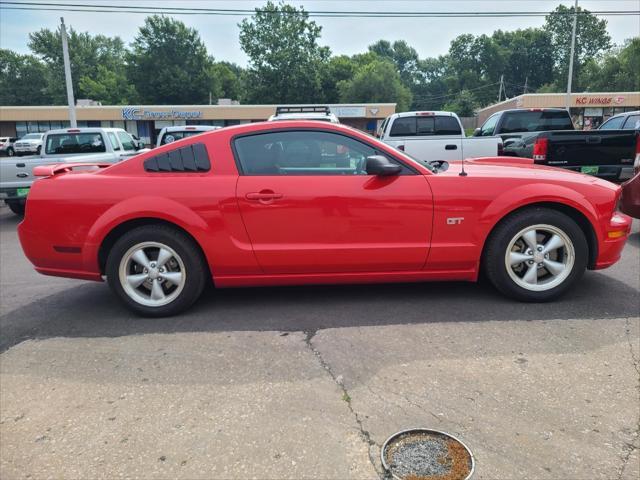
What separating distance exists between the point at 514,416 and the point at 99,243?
333 cm

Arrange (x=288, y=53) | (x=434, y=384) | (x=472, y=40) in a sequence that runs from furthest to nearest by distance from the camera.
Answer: (x=472, y=40) < (x=288, y=53) < (x=434, y=384)

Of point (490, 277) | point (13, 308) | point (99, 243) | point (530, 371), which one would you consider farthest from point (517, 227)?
point (13, 308)

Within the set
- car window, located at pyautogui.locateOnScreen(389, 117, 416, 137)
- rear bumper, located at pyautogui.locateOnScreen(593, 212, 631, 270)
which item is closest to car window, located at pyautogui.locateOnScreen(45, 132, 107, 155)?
car window, located at pyautogui.locateOnScreen(389, 117, 416, 137)

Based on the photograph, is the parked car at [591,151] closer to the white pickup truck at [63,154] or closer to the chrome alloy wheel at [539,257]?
the chrome alloy wheel at [539,257]

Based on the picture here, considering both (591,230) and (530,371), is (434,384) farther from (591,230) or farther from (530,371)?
(591,230)

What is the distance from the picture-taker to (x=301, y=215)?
13.9 feet

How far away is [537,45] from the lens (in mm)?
106000

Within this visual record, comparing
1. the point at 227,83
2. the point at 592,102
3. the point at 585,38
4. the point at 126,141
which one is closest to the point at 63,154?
the point at 126,141

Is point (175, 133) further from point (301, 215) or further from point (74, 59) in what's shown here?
point (74, 59)

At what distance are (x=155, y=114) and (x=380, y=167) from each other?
4850 cm

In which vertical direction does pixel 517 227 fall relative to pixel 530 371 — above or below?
above

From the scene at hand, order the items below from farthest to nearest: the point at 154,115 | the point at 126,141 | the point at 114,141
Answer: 1. the point at 154,115
2. the point at 126,141
3. the point at 114,141

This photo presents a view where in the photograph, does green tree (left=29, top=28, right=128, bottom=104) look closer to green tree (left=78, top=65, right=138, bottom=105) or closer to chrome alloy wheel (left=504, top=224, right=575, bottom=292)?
green tree (left=78, top=65, right=138, bottom=105)

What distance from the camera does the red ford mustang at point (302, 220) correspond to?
424 centimetres
